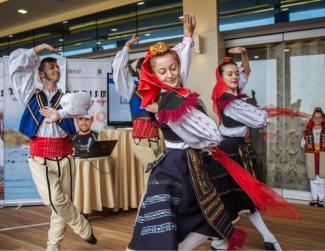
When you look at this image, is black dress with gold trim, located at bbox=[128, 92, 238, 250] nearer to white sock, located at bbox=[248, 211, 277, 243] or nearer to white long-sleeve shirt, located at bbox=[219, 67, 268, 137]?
white long-sleeve shirt, located at bbox=[219, 67, 268, 137]

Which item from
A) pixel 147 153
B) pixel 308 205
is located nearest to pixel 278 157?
pixel 308 205

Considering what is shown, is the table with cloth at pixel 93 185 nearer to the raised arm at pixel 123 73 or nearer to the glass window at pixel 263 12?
the raised arm at pixel 123 73

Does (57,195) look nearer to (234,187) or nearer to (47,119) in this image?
(47,119)

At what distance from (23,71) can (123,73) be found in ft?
3.26

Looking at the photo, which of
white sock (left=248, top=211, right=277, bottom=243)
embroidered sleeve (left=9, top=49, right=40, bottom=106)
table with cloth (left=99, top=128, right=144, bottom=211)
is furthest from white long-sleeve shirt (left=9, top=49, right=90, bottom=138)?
table with cloth (left=99, top=128, right=144, bottom=211)

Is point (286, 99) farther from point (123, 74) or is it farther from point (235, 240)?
point (235, 240)

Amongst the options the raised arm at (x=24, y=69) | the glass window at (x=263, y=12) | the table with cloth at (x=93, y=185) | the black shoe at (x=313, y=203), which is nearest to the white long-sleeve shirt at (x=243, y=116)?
the raised arm at (x=24, y=69)

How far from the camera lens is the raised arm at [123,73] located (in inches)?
138

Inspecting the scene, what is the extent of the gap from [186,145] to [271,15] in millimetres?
3819

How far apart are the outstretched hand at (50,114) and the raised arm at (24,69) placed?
182 millimetres

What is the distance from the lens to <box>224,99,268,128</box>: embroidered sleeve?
9.20ft

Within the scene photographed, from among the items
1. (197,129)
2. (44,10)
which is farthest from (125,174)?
(44,10)

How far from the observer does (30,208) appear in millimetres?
4895

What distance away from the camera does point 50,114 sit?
8.55 feet
